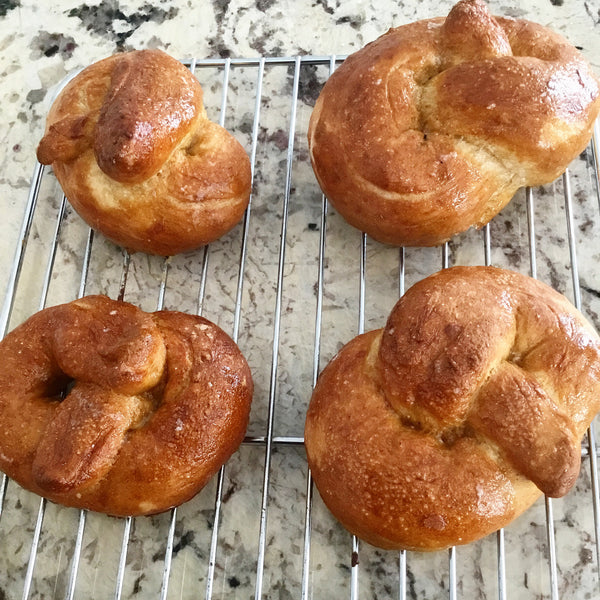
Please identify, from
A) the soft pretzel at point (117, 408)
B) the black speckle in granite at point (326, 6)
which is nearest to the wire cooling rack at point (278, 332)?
the soft pretzel at point (117, 408)

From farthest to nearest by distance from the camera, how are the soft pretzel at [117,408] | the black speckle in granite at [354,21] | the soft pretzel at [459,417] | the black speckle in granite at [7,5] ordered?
the black speckle in granite at [7,5], the black speckle in granite at [354,21], the soft pretzel at [117,408], the soft pretzel at [459,417]

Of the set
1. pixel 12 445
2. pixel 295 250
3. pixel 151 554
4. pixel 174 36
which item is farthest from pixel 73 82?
pixel 151 554

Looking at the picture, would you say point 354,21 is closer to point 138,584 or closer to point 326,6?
point 326,6

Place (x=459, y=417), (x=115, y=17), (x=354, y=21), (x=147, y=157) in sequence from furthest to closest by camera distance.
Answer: (x=115, y=17) < (x=354, y=21) < (x=147, y=157) < (x=459, y=417)

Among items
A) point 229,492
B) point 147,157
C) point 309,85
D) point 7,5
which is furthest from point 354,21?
point 229,492

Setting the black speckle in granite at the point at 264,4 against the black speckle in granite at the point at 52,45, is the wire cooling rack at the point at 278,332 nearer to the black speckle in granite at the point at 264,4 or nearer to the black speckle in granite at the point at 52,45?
the black speckle in granite at the point at 264,4

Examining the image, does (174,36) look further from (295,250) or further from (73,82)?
(295,250)
